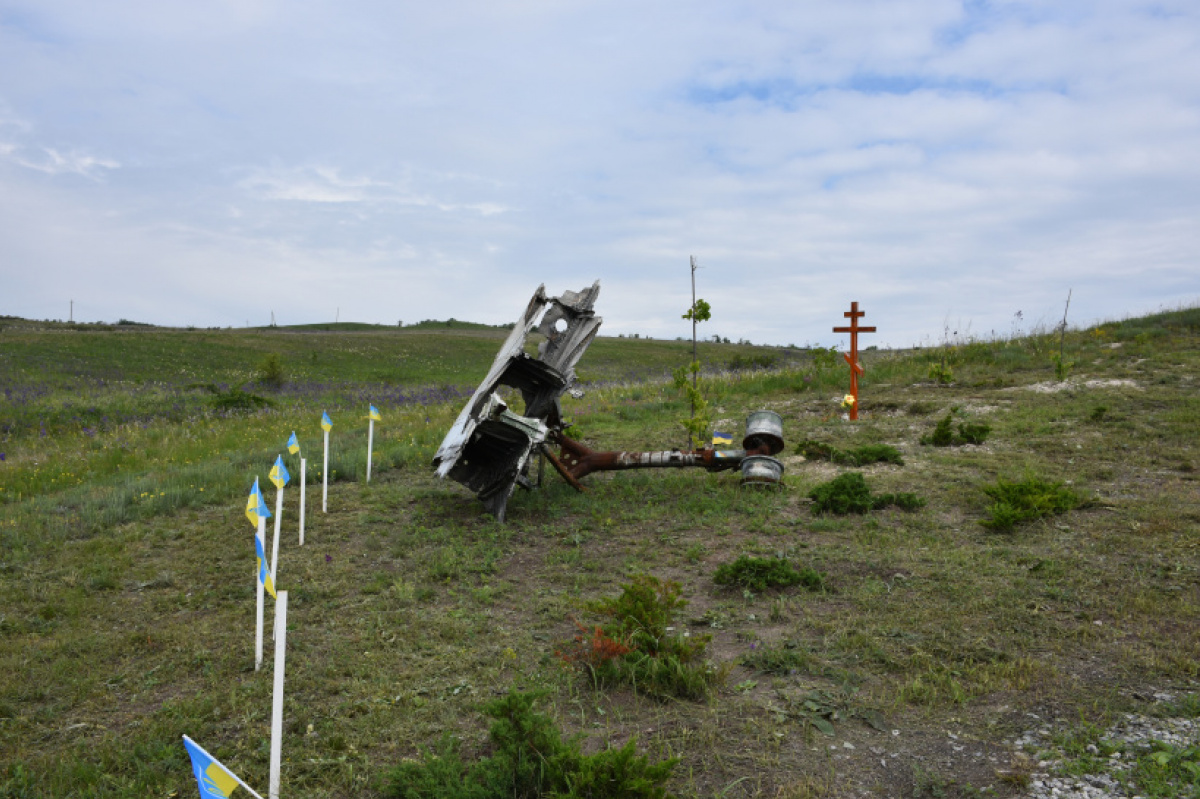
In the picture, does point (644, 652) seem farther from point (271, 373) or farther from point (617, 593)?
point (271, 373)

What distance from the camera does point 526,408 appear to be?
10664 mm

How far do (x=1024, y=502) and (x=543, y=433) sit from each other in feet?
18.2

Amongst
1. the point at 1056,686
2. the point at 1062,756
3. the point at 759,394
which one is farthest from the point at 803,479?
the point at 759,394

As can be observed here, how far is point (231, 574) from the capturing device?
25.8 feet

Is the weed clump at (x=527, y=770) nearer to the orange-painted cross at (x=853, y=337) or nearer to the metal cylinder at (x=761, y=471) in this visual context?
the metal cylinder at (x=761, y=471)

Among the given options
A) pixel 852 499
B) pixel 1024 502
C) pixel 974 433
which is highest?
pixel 974 433

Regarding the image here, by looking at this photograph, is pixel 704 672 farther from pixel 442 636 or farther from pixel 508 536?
pixel 508 536

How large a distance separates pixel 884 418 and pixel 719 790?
12411 millimetres

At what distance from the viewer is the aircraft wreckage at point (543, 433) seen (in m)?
9.31

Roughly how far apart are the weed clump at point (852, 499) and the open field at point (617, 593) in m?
0.21

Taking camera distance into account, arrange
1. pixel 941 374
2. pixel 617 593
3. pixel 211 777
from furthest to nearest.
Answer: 1. pixel 941 374
2. pixel 617 593
3. pixel 211 777

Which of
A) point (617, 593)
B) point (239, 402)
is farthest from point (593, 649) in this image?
point (239, 402)

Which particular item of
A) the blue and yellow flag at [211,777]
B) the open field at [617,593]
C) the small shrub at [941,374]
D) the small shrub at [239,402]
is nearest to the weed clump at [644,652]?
the open field at [617,593]

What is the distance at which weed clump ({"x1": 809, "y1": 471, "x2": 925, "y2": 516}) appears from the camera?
8992 millimetres
